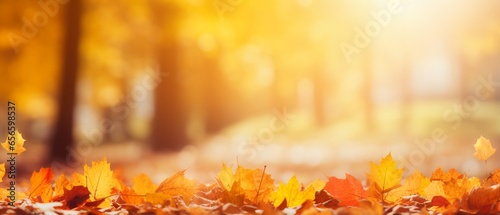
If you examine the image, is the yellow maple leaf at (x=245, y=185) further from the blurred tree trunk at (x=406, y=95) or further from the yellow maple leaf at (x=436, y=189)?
the blurred tree trunk at (x=406, y=95)

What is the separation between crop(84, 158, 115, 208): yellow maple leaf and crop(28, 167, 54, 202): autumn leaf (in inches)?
8.4

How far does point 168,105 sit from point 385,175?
1655cm

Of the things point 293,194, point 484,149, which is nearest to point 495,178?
point 484,149

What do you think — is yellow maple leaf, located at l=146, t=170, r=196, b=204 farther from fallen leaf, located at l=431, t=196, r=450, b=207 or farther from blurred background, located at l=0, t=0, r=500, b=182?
blurred background, located at l=0, t=0, r=500, b=182

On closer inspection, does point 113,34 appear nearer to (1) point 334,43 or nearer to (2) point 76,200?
(1) point 334,43

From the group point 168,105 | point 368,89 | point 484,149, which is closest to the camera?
point 484,149

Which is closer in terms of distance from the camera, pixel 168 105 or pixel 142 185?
pixel 142 185

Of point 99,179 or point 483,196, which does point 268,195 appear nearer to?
point 99,179

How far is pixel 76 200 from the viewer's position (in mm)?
1830

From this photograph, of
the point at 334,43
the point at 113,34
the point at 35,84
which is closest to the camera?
the point at 334,43

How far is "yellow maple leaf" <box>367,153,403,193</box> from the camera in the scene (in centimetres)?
179

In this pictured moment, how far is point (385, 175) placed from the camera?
180 cm

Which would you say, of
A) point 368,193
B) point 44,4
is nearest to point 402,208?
point 368,193

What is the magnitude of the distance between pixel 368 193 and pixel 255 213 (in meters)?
0.41
